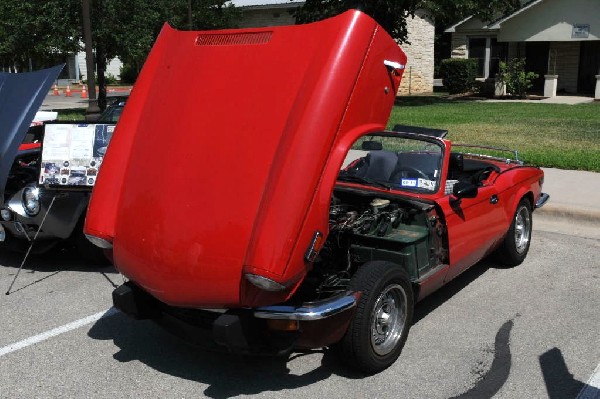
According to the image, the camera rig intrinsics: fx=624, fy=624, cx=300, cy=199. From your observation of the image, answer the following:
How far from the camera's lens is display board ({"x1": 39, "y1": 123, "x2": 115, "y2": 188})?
Result: 19.7 feet

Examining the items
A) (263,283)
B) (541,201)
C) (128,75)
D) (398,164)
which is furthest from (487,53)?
(263,283)

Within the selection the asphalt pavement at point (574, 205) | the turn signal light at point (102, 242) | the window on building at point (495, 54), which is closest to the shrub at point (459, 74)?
the window on building at point (495, 54)

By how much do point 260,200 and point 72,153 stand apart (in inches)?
131

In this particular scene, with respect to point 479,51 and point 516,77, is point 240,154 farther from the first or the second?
point 479,51

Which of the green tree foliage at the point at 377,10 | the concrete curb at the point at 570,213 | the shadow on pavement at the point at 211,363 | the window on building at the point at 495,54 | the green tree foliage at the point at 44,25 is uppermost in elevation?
the green tree foliage at the point at 377,10

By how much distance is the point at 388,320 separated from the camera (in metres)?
4.10

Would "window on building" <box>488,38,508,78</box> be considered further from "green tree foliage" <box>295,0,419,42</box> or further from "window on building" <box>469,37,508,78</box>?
"green tree foliage" <box>295,0,419,42</box>

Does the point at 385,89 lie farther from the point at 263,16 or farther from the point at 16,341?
the point at 263,16

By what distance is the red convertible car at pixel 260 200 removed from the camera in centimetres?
349

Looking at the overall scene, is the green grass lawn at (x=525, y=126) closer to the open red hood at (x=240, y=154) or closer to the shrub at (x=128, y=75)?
the open red hood at (x=240, y=154)

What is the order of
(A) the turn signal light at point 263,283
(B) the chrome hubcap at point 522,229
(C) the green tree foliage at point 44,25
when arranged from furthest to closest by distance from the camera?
(C) the green tree foliage at point 44,25, (B) the chrome hubcap at point 522,229, (A) the turn signal light at point 263,283

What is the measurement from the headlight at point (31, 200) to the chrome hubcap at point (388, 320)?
3.66 m

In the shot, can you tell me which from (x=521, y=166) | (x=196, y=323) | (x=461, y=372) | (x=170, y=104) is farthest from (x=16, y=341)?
(x=521, y=166)

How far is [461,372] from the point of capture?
405 centimetres
